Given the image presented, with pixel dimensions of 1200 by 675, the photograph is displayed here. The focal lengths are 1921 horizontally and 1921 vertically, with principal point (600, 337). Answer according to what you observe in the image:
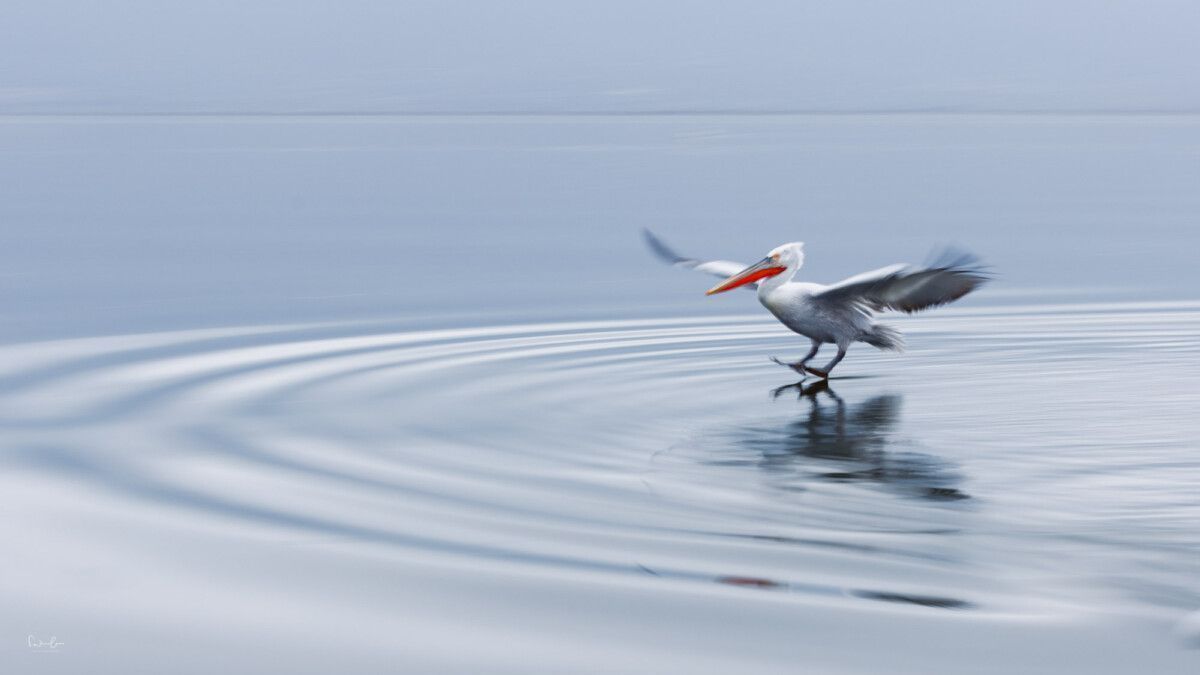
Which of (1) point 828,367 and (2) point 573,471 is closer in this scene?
(2) point 573,471

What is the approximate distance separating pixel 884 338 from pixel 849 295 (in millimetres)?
624

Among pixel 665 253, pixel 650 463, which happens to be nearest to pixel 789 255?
pixel 665 253

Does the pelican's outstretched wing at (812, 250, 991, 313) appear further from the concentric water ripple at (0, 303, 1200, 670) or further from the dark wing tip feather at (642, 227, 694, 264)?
the dark wing tip feather at (642, 227, 694, 264)

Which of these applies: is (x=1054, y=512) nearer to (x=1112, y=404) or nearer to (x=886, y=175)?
(x=1112, y=404)

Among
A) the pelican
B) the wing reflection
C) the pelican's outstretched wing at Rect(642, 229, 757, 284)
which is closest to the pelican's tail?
the pelican

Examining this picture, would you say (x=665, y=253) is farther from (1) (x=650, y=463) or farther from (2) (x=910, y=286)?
(1) (x=650, y=463)

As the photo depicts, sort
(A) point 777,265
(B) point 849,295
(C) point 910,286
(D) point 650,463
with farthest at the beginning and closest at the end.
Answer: (A) point 777,265 → (B) point 849,295 → (C) point 910,286 → (D) point 650,463

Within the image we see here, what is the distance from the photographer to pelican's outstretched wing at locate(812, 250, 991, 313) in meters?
12.0

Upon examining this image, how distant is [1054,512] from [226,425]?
4.78 metres

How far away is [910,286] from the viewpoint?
1246cm

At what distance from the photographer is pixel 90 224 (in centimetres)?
2936

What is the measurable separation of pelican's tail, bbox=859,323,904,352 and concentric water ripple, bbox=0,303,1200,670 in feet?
0.73

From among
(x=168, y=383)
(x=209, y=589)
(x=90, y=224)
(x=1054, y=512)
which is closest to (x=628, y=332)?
(x=168, y=383)

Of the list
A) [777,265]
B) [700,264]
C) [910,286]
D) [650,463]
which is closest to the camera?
[650,463]
